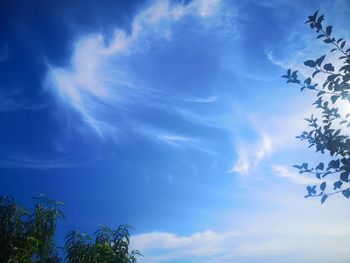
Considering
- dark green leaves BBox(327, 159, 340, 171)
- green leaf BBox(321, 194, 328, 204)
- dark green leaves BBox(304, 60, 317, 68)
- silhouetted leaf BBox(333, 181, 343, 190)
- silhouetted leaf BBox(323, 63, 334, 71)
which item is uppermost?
dark green leaves BBox(304, 60, 317, 68)

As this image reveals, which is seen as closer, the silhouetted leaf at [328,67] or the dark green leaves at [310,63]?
the silhouetted leaf at [328,67]

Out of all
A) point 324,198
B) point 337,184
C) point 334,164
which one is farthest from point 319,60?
point 324,198

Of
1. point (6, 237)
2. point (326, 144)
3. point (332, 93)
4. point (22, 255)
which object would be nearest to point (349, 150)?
point (326, 144)

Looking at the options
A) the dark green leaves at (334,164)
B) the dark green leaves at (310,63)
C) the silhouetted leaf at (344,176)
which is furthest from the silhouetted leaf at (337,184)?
the dark green leaves at (310,63)

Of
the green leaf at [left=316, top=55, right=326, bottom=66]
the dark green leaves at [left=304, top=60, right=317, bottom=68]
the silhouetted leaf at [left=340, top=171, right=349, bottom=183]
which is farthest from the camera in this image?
the dark green leaves at [left=304, top=60, right=317, bottom=68]

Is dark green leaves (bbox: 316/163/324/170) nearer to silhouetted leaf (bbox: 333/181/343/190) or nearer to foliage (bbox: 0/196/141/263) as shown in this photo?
silhouetted leaf (bbox: 333/181/343/190)

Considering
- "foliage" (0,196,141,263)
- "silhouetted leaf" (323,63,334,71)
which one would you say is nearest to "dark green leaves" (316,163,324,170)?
"silhouetted leaf" (323,63,334,71)

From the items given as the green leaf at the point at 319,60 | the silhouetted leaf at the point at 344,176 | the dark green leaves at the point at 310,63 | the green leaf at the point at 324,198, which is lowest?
the green leaf at the point at 324,198

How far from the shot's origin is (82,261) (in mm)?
8414

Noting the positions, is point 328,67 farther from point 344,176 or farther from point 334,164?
point 344,176

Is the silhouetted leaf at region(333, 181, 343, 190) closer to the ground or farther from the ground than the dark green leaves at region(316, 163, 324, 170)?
closer to the ground

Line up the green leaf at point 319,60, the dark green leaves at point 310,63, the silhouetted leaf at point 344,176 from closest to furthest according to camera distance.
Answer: the silhouetted leaf at point 344,176, the green leaf at point 319,60, the dark green leaves at point 310,63

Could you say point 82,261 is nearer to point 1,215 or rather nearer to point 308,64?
point 1,215

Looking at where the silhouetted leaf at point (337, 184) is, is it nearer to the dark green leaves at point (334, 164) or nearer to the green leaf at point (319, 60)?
the dark green leaves at point (334, 164)
